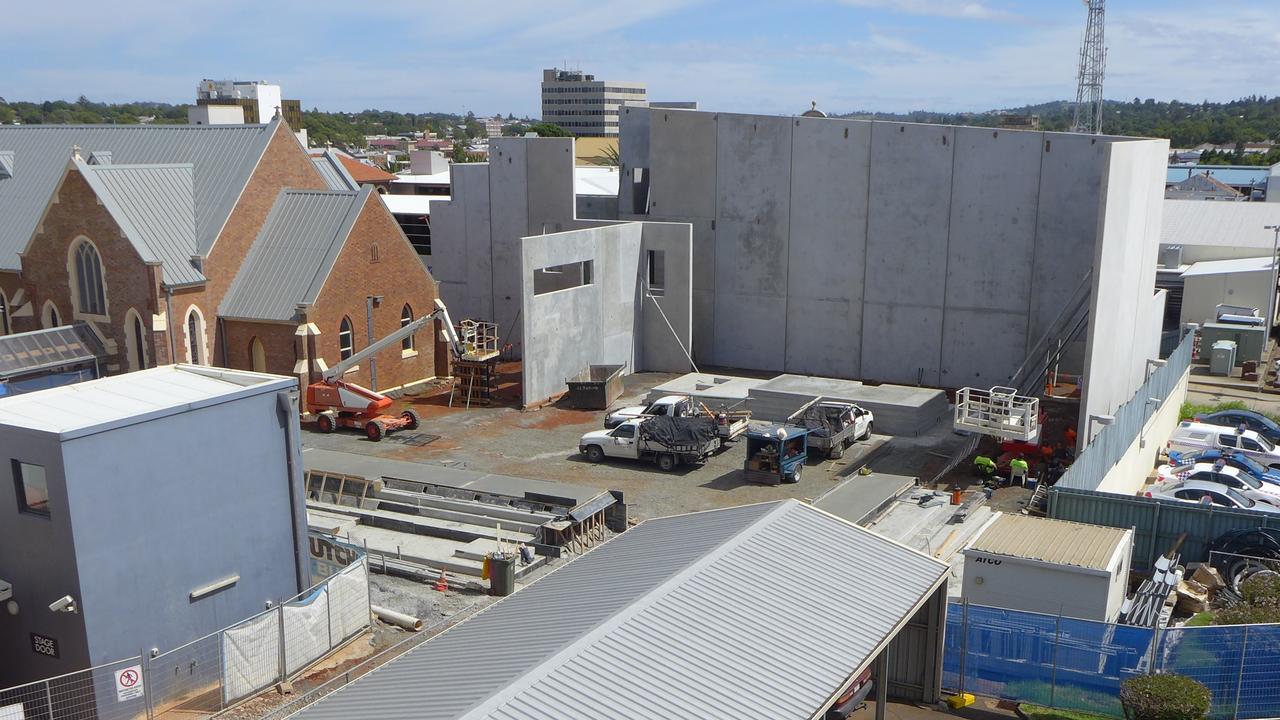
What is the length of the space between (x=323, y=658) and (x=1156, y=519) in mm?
18064

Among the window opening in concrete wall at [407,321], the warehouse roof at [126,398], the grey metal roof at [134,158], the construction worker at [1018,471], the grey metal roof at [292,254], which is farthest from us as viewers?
the window opening in concrete wall at [407,321]

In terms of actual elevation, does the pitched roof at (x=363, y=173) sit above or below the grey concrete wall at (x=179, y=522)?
above

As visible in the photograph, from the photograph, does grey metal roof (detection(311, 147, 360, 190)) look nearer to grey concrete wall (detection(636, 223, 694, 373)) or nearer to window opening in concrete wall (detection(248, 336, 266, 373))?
window opening in concrete wall (detection(248, 336, 266, 373))

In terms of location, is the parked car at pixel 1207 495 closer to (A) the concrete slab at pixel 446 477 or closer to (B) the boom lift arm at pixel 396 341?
(A) the concrete slab at pixel 446 477

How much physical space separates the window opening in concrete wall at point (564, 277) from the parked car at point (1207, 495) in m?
21.5

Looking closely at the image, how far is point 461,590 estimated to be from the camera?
74.7 feet

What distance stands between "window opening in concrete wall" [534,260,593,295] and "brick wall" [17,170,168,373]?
1435cm

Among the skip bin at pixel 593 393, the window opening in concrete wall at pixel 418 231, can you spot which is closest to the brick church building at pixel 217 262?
the skip bin at pixel 593 393

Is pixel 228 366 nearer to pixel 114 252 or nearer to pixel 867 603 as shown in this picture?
pixel 114 252

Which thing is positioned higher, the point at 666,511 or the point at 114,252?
the point at 114,252

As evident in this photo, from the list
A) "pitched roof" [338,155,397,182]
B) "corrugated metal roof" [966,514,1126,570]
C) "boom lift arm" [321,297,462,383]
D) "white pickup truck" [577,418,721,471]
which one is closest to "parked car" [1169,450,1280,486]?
"corrugated metal roof" [966,514,1126,570]

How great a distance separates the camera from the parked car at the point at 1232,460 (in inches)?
1195

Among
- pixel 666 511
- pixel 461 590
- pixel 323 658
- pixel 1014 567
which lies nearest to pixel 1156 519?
pixel 1014 567

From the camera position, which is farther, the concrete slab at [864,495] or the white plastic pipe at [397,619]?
the concrete slab at [864,495]
